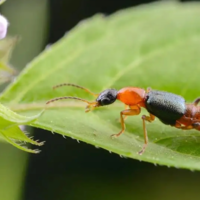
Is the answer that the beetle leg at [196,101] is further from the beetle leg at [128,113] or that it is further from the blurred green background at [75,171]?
the blurred green background at [75,171]

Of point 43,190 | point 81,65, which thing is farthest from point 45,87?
point 43,190

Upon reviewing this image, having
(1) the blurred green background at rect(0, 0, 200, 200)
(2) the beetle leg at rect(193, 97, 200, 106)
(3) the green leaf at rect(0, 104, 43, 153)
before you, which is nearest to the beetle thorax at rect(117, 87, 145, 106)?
(2) the beetle leg at rect(193, 97, 200, 106)

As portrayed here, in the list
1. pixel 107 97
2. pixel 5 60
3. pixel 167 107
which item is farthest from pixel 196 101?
pixel 5 60

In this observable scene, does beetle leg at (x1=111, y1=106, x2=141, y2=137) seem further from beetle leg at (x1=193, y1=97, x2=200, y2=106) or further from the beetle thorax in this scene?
beetle leg at (x1=193, y1=97, x2=200, y2=106)

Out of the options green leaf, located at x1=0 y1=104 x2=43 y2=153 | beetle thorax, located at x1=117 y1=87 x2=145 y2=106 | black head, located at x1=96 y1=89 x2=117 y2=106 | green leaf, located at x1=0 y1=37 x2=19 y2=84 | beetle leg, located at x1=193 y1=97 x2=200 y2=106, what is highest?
beetle leg, located at x1=193 y1=97 x2=200 y2=106

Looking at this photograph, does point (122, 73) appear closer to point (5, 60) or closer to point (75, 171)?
point (5, 60)

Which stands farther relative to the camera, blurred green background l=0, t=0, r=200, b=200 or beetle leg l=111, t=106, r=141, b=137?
blurred green background l=0, t=0, r=200, b=200

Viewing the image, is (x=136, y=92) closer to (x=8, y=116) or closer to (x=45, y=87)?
(x=45, y=87)
